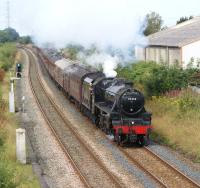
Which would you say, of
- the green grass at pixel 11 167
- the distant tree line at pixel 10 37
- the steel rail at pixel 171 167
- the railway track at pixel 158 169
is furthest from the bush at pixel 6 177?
the distant tree line at pixel 10 37

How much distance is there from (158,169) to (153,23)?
55663mm

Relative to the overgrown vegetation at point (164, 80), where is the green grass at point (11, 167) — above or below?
below

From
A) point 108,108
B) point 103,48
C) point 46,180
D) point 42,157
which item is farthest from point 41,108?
point 46,180

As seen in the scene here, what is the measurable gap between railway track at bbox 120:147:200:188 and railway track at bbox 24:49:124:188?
4.21 ft

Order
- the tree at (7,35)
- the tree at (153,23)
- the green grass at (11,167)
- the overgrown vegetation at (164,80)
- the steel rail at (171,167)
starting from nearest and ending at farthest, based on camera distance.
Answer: the green grass at (11,167) → the steel rail at (171,167) → the overgrown vegetation at (164,80) → the tree at (153,23) → the tree at (7,35)

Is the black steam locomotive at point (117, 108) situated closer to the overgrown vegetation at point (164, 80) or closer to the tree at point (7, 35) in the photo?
the overgrown vegetation at point (164, 80)

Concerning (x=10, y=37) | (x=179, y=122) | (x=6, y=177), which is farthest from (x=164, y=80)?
(x=10, y=37)

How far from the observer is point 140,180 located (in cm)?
1634

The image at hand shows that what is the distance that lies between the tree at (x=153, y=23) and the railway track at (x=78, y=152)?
36990mm

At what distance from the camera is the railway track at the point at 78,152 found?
53.6 ft

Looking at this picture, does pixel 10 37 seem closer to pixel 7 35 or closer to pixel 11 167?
pixel 7 35

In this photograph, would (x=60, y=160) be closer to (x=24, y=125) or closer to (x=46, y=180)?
(x=46, y=180)

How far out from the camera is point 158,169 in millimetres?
17734

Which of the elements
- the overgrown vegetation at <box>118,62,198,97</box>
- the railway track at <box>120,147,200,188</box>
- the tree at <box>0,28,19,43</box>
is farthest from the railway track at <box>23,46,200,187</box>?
the tree at <box>0,28,19,43</box>
